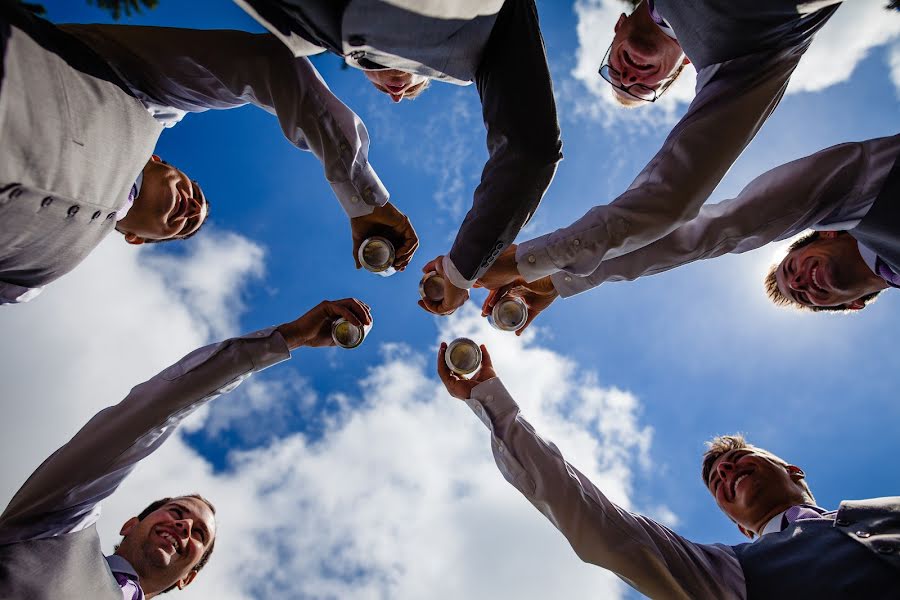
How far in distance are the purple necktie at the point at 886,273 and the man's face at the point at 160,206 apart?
4.73 meters

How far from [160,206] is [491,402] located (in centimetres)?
270

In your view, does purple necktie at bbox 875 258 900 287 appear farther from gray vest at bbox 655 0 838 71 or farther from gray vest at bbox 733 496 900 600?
gray vest at bbox 655 0 838 71

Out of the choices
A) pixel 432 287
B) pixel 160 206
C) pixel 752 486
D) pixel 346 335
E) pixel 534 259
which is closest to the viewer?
pixel 534 259

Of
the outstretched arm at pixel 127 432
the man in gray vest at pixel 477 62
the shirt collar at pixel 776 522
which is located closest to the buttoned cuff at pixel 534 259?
the man in gray vest at pixel 477 62

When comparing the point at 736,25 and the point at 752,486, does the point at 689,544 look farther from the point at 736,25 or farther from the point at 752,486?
the point at 736,25

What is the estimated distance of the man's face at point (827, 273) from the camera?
3.41m

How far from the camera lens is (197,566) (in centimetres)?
418

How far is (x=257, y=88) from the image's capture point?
258 centimetres

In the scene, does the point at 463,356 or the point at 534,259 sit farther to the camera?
the point at 463,356

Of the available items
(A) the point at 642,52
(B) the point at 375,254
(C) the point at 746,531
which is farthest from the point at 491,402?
(A) the point at 642,52

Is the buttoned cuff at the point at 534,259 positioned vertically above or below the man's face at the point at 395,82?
below

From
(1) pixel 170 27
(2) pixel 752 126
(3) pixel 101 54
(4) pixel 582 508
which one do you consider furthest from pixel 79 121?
(2) pixel 752 126

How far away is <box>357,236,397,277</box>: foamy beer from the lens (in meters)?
2.71

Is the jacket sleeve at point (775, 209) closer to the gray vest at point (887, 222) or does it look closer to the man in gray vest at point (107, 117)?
the gray vest at point (887, 222)
